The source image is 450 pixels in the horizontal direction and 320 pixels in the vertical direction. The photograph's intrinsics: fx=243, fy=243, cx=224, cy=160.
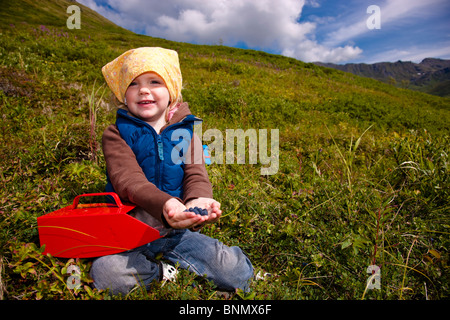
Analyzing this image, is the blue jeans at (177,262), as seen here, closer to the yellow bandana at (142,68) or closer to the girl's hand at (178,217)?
the girl's hand at (178,217)

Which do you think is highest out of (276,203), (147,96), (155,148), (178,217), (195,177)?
(147,96)

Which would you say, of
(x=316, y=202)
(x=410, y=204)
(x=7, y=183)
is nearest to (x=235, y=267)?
(x=316, y=202)

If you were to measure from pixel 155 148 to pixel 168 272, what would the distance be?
4.05ft

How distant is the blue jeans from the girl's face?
1.29 meters

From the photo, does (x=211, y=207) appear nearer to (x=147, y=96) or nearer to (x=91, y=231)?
(x=91, y=231)

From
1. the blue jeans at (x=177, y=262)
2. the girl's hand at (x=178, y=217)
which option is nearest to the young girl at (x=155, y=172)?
the blue jeans at (x=177, y=262)

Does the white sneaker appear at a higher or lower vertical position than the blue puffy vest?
lower

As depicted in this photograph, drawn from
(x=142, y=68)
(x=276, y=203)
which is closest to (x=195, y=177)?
(x=142, y=68)

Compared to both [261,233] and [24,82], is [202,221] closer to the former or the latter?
[261,233]

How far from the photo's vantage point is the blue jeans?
2172 millimetres

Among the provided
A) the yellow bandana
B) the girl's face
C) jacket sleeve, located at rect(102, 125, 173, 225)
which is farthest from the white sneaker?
the yellow bandana

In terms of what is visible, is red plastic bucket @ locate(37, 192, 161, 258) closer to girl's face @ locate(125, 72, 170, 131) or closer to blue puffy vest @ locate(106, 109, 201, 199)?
blue puffy vest @ locate(106, 109, 201, 199)

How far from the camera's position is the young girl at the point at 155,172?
2.23m

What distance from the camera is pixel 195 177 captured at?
8.48 ft
